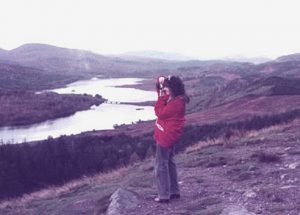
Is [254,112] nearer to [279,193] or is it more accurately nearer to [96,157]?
[96,157]

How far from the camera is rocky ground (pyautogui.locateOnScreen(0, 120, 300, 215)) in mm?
7934

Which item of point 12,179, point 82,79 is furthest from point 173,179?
point 82,79

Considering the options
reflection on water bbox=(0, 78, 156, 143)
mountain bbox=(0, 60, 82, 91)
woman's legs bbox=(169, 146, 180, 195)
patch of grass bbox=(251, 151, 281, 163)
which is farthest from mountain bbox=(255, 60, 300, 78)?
woman's legs bbox=(169, 146, 180, 195)

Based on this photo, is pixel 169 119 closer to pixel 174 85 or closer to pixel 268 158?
pixel 174 85

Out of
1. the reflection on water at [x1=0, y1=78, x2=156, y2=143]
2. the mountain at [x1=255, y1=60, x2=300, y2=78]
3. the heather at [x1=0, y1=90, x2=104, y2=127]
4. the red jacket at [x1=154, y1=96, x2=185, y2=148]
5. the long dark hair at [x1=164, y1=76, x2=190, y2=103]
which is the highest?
the long dark hair at [x1=164, y1=76, x2=190, y2=103]

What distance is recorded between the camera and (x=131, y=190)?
9672mm

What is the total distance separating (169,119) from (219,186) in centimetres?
182

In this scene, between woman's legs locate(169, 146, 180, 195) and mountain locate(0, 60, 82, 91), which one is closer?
woman's legs locate(169, 146, 180, 195)

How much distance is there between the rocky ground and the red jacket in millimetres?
1025

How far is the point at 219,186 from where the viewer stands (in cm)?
934

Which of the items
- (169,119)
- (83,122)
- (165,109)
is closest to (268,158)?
(169,119)

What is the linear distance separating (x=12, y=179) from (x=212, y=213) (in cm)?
1476

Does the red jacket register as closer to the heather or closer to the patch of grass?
the patch of grass

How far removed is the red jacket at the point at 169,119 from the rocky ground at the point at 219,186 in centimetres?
102
